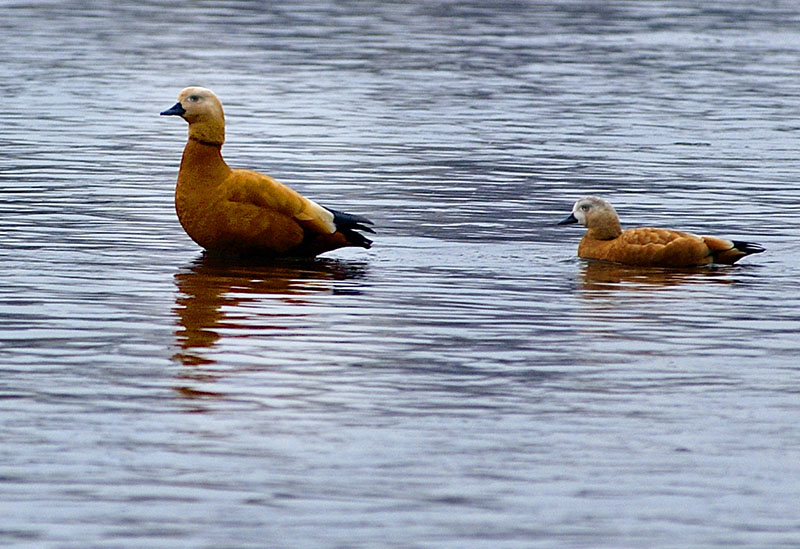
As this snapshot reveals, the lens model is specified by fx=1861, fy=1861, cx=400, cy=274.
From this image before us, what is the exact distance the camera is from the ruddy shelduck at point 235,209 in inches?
567

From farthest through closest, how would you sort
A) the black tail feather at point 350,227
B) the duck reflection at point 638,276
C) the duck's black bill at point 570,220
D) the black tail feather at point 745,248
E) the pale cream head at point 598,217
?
the duck's black bill at point 570,220
the pale cream head at point 598,217
the black tail feather at point 350,227
the black tail feather at point 745,248
the duck reflection at point 638,276

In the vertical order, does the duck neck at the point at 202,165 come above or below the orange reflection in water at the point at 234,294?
above

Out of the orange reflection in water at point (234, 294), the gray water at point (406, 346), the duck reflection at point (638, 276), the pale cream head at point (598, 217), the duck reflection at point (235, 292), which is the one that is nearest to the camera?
the gray water at point (406, 346)

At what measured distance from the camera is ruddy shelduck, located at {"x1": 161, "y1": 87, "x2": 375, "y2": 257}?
1441 centimetres

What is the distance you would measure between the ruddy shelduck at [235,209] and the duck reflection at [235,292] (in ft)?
0.55

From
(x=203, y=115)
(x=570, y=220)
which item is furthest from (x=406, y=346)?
(x=570, y=220)

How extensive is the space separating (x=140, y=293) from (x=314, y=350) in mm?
2485

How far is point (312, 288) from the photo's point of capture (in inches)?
527

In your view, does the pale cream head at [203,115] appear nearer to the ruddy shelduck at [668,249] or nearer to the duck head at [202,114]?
the duck head at [202,114]

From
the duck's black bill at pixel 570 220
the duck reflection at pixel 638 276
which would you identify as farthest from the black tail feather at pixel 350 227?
the duck reflection at pixel 638 276

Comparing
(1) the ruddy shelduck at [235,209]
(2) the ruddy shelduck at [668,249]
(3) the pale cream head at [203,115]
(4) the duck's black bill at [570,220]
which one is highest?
(3) the pale cream head at [203,115]

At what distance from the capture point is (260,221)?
14430mm

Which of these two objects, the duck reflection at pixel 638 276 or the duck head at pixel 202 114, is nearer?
the duck reflection at pixel 638 276

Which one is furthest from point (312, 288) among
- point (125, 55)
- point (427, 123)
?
point (125, 55)
